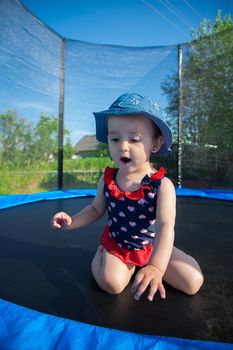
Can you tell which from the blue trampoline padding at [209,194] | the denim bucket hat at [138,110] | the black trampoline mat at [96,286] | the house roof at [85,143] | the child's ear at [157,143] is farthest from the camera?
the house roof at [85,143]

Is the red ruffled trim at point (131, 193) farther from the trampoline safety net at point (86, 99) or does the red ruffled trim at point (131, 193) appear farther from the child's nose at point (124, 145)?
the trampoline safety net at point (86, 99)

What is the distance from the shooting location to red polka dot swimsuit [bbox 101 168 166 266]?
832 mm

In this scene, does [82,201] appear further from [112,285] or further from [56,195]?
[112,285]

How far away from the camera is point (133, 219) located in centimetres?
85

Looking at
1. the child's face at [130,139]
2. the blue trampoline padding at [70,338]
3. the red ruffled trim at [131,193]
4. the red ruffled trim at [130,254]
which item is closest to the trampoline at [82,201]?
the blue trampoline padding at [70,338]

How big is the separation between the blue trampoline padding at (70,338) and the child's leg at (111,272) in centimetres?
20

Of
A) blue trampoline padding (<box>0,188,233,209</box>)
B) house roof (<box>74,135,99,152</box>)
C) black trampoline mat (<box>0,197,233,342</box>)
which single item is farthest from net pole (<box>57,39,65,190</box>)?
black trampoline mat (<box>0,197,233,342</box>)

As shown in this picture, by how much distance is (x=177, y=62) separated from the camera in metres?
3.60

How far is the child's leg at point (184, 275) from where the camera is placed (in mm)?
785

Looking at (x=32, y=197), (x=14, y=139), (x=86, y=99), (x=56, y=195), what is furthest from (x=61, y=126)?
(x=32, y=197)

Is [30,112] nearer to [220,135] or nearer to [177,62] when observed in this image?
[177,62]

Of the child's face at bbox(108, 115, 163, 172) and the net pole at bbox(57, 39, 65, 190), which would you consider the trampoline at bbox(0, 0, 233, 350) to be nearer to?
the net pole at bbox(57, 39, 65, 190)

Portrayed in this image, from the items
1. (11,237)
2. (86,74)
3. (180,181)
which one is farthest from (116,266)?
(86,74)

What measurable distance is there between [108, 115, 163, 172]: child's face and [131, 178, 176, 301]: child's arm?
0.11m
